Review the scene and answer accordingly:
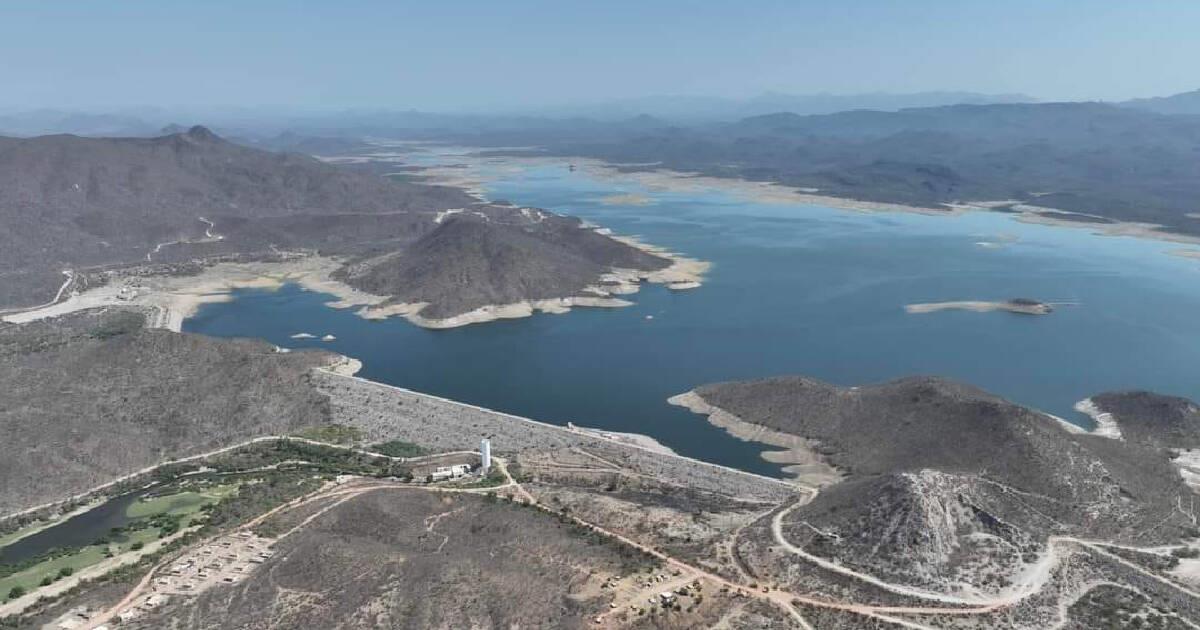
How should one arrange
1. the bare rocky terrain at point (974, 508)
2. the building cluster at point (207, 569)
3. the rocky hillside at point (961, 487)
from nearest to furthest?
the building cluster at point (207, 569) < the bare rocky terrain at point (974, 508) < the rocky hillside at point (961, 487)

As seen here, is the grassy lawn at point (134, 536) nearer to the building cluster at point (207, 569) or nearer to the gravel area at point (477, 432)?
the building cluster at point (207, 569)

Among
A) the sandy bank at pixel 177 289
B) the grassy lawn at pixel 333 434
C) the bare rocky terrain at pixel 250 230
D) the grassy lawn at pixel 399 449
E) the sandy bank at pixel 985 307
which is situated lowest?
the grassy lawn at pixel 333 434

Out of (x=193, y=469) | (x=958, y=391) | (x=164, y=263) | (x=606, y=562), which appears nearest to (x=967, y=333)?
(x=958, y=391)

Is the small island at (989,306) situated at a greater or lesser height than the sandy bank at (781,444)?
greater

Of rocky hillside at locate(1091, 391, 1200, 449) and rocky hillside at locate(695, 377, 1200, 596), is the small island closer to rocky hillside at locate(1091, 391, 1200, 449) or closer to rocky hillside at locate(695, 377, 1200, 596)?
rocky hillside at locate(1091, 391, 1200, 449)

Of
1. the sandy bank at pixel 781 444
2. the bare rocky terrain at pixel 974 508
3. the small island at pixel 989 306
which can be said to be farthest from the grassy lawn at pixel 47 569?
the small island at pixel 989 306

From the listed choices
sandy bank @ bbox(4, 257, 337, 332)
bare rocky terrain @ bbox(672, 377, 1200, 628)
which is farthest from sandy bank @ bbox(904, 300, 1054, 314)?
sandy bank @ bbox(4, 257, 337, 332)

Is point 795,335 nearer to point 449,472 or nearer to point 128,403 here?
point 449,472

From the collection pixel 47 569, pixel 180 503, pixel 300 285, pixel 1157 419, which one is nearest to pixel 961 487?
pixel 1157 419
